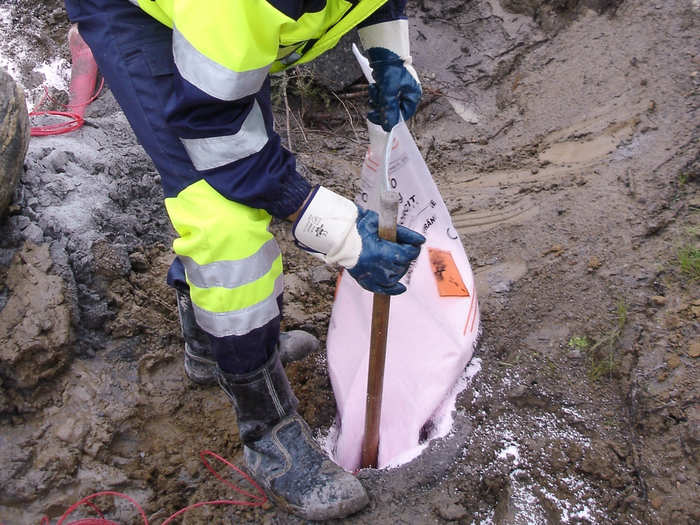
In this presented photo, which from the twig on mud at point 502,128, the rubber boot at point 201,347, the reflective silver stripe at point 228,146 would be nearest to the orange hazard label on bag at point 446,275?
the rubber boot at point 201,347

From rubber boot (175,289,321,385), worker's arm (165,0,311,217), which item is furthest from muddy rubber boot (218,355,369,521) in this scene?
worker's arm (165,0,311,217)

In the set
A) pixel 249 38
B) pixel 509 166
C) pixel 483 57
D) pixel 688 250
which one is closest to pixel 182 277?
pixel 249 38

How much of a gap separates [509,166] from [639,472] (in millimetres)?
1768

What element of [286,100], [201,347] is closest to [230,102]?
[201,347]

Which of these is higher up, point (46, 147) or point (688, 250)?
point (688, 250)

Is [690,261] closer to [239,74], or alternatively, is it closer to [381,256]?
[381,256]

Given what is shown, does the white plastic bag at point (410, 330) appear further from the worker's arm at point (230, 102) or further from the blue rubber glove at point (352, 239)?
the worker's arm at point (230, 102)

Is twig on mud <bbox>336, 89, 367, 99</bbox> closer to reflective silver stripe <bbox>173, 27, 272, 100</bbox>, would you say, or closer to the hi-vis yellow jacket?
the hi-vis yellow jacket

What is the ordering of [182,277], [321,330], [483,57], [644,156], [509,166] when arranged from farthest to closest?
[483,57] < [509,166] < [644,156] < [321,330] < [182,277]

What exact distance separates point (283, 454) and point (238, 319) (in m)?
0.51

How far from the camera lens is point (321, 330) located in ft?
7.63

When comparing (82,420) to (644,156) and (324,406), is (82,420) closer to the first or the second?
(324,406)

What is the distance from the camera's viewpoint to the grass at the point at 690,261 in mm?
1894

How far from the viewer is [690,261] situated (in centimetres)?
192
